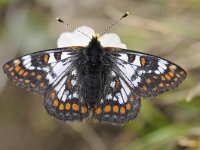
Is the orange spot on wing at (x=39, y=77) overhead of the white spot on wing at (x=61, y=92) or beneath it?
overhead

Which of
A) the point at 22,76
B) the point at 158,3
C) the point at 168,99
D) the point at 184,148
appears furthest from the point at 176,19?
the point at 22,76

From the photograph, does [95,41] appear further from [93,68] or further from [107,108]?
[107,108]

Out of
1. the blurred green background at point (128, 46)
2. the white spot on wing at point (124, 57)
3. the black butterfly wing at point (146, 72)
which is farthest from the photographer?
the blurred green background at point (128, 46)

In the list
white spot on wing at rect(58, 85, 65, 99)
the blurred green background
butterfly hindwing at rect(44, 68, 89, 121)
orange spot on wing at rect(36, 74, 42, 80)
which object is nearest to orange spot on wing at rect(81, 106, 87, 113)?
butterfly hindwing at rect(44, 68, 89, 121)

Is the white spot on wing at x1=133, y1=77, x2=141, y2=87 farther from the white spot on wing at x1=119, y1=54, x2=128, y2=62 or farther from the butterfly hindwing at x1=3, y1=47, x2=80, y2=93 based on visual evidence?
the butterfly hindwing at x1=3, y1=47, x2=80, y2=93

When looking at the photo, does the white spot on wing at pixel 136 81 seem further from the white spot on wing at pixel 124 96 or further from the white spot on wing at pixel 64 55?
the white spot on wing at pixel 64 55

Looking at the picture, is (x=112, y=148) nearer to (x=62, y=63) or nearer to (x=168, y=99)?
(x=168, y=99)

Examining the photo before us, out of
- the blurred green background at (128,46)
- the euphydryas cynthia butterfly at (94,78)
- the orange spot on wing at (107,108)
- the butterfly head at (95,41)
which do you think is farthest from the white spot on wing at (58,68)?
the blurred green background at (128,46)
